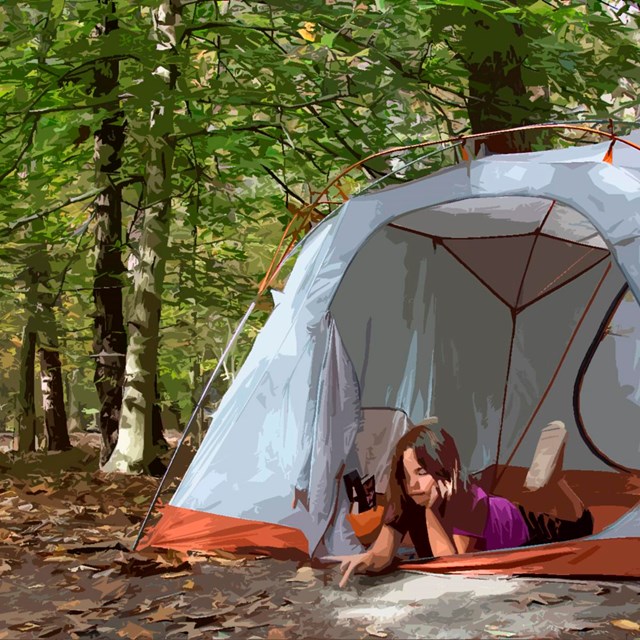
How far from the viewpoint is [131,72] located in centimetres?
834

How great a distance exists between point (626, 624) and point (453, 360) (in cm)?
357

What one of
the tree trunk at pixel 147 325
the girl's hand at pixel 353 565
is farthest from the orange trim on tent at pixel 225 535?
the tree trunk at pixel 147 325

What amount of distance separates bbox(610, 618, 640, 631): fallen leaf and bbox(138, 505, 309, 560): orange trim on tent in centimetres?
178

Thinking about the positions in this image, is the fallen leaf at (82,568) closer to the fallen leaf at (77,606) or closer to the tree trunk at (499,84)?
the fallen leaf at (77,606)

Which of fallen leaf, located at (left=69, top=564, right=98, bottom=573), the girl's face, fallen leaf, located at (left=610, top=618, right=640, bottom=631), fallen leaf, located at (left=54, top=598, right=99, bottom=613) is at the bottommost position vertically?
fallen leaf, located at (left=610, top=618, right=640, bottom=631)

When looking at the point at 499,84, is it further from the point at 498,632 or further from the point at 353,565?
the point at 498,632

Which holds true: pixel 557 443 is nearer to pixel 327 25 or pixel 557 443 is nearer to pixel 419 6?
pixel 419 6

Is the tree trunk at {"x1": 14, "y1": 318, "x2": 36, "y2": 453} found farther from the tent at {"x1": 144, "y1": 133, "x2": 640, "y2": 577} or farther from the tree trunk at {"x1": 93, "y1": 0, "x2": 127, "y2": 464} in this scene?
the tent at {"x1": 144, "y1": 133, "x2": 640, "y2": 577}

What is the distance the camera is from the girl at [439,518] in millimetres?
4754

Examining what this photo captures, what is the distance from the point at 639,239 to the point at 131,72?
5428 mm

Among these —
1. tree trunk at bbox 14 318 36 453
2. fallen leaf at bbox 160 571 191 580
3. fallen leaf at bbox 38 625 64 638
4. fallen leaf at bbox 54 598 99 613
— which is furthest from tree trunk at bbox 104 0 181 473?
tree trunk at bbox 14 318 36 453

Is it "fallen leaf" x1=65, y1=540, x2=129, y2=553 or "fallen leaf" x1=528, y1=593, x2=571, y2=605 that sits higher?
"fallen leaf" x1=65, y1=540, x2=129, y2=553

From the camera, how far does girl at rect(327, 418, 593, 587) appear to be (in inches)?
187

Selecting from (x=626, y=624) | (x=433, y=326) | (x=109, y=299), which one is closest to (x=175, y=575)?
(x=626, y=624)
